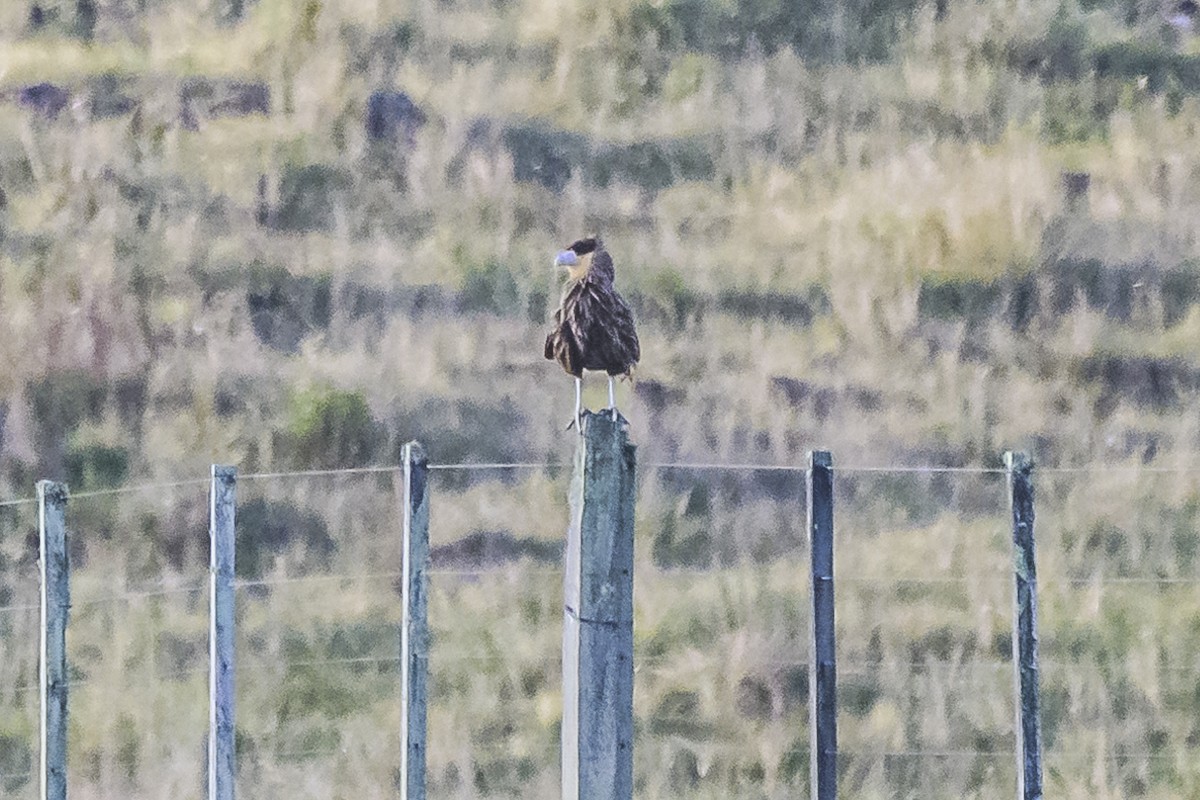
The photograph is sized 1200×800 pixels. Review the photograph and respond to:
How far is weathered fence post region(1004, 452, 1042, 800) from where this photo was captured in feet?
17.4

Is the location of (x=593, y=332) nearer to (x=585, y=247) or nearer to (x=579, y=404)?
(x=579, y=404)

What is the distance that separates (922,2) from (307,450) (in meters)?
6.81

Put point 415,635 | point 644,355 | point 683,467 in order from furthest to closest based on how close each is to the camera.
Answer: point 644,355 → point 683,467 → point 415,635

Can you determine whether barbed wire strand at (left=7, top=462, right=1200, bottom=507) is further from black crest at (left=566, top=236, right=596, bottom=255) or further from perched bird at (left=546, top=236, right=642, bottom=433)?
black crest at (left=566, top=236, right=596, bottom=255)

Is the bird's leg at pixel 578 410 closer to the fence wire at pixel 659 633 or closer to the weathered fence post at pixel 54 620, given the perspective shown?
the fence wire at pixel 659 633

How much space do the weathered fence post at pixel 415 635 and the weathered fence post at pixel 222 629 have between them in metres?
0.46

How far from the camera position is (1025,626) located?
5.34m

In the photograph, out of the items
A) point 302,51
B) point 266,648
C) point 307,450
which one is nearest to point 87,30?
point 302,51

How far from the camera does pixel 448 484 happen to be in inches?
393

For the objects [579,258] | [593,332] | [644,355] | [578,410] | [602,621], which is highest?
[579,258]

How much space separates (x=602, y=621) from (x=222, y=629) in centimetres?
155

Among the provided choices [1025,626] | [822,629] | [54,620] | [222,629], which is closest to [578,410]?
[822,629]

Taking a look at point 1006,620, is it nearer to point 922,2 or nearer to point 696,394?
point 696,394

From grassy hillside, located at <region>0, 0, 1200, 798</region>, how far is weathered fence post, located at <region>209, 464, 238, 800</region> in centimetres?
203
